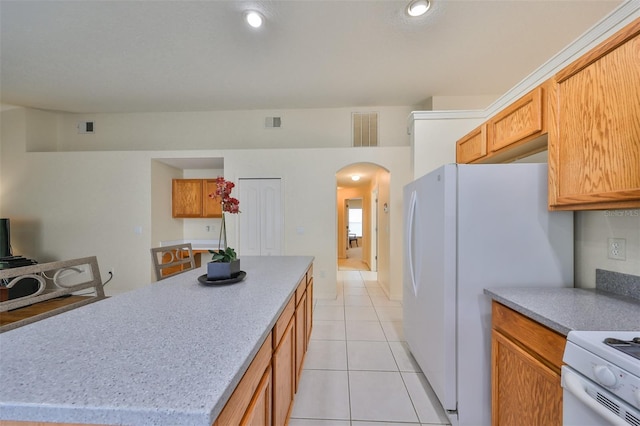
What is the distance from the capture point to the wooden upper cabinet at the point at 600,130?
39.9 inches

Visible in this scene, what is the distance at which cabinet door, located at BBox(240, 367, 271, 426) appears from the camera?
0.75m

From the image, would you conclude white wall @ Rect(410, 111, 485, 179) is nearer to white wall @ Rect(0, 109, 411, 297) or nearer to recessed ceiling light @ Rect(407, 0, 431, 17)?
recessed ceiling light @ Rect(407, 0, 431, 17)

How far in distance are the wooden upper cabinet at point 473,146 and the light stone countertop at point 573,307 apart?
52.1 inches

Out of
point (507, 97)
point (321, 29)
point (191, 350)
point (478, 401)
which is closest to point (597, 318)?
point (478, 401)

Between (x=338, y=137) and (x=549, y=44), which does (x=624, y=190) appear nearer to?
(x=549, y=44)

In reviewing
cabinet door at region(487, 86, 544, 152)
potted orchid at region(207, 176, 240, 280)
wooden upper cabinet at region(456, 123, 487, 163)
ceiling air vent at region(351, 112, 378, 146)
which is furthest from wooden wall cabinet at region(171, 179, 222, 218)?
cabinet door at region(487, 86, 544, 152)

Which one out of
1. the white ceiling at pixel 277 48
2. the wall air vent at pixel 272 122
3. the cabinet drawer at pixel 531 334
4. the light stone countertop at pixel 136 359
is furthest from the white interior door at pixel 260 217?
the cabinet drawer at pixel 531 334

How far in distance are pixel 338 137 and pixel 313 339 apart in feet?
10.4

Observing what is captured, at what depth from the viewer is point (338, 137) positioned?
4242 mm

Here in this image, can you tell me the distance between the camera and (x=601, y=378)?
74cm

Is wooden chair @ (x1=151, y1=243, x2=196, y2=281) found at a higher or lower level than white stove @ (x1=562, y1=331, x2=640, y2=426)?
higher

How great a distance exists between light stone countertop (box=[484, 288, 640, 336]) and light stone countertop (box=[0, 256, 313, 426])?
113 centimetres

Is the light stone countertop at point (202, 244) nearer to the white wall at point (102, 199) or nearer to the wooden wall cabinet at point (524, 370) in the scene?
the white wall at point (102, 199)

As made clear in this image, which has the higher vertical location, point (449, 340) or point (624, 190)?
point (624, 190)
